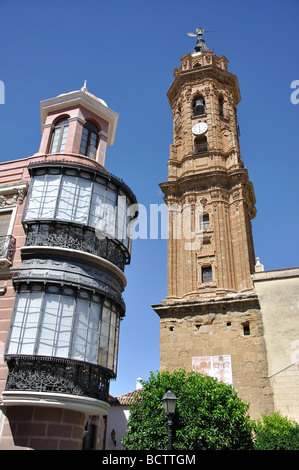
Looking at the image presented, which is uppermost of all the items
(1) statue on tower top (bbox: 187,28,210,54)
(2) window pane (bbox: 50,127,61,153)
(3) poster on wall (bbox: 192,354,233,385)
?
(1) statue on tower top (bbox: 187,28,210,54)

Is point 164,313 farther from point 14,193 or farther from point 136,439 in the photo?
point 14,193

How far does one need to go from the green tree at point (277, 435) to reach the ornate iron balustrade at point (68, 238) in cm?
884

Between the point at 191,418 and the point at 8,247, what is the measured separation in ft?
28.0

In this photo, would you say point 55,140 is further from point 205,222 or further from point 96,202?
point 205,222

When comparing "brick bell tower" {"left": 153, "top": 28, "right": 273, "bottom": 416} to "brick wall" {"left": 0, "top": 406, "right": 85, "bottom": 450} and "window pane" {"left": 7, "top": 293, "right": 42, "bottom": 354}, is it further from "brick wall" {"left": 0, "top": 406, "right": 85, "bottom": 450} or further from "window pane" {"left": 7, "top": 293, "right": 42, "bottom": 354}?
"window pane" {"left": 7, "top": 293, "right": 42, "bottom": 354}

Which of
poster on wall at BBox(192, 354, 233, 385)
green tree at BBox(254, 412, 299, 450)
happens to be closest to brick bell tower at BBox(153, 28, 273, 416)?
poster on wall at BBox(192, 354, 233, 385)

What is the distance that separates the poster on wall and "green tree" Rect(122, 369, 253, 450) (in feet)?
17.3

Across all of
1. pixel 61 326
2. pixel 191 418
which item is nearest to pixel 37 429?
pixel 61 326

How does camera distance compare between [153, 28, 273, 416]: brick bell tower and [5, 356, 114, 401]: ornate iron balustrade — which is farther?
[153, 28, 273, 416]: brick bell tower

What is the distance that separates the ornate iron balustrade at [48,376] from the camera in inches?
439

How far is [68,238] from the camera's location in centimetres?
1351

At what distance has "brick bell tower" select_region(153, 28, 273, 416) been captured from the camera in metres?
21.0
